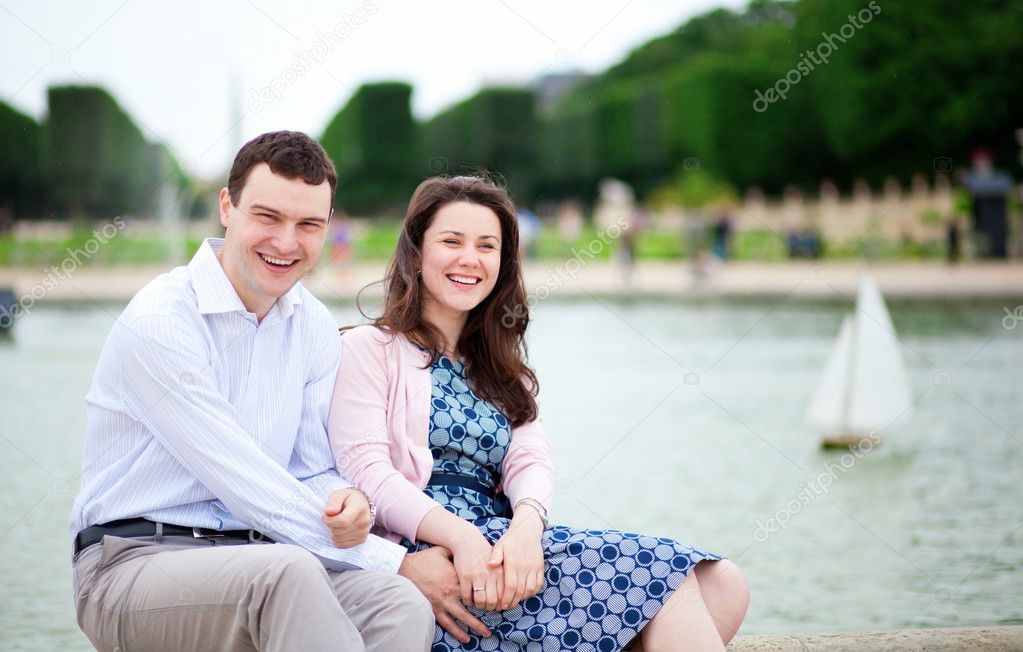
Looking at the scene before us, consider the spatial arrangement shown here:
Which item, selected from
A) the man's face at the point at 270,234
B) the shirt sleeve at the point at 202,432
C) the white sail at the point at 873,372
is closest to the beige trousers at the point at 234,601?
the shirt sleeve at the point at 202,432

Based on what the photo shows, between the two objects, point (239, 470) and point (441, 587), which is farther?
point (441, 587)

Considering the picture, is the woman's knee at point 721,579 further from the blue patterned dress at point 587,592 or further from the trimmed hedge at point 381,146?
the trimmed hedge at point 381,146

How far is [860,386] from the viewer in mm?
8141

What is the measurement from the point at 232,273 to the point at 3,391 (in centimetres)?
867

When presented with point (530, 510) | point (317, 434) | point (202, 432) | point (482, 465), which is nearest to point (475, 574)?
point (530, 510)

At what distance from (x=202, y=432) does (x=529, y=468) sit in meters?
0.79

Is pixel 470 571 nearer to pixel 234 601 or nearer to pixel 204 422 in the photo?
pixel 234 601

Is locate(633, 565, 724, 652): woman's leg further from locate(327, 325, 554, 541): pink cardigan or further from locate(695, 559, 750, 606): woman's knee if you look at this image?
locate(327, 325, 554, 541): pink cardigan

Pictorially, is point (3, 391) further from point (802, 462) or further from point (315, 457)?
point (315, 457)

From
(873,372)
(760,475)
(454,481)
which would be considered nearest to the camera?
(454,481)

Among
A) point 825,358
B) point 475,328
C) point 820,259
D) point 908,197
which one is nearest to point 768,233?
point 908,197

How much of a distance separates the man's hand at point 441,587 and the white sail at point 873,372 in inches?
230

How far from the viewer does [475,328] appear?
3.07m

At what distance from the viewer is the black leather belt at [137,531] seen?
99.0 inches
